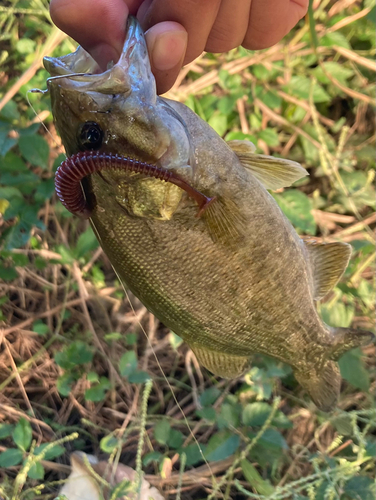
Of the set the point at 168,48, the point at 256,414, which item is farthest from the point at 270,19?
the point at 256,414

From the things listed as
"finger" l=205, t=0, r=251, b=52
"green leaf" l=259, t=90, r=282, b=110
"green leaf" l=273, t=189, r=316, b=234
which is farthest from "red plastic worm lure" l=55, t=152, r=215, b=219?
"green leaf" l=259, t=90, r=282, b=110

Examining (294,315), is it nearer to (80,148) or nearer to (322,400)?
(322,400)

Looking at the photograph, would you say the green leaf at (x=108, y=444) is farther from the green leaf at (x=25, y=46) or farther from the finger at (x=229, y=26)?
the green leaf at (x=25, y=46)

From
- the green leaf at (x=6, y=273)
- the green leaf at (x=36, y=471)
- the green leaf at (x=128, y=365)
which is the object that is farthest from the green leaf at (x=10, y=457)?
A: the green leaf at (x=6, y=273)

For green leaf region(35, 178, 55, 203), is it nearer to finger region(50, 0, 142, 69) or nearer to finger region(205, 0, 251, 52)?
finger region(50, 0, 142, 69)

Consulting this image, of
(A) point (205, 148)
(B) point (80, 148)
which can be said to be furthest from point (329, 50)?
(B) point (80, 148)

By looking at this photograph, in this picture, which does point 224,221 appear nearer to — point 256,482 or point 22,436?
point 256,482

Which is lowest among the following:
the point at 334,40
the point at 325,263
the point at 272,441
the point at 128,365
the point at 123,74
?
the point at 272,441
